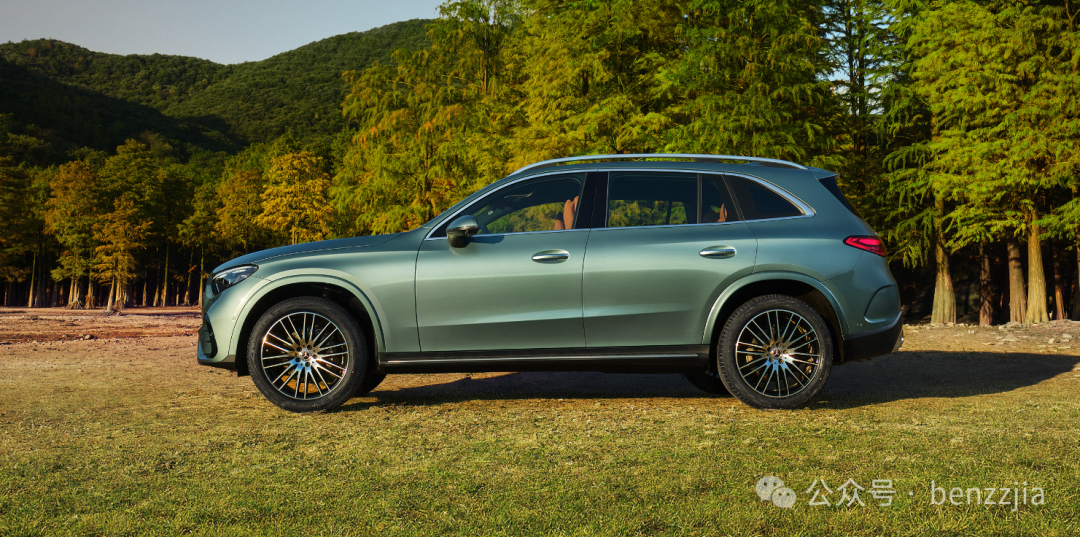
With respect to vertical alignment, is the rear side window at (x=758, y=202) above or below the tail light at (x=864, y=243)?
above

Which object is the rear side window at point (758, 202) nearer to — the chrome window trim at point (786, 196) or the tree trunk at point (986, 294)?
the chrome window trim at point (786, 196)

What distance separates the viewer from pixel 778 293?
608cm

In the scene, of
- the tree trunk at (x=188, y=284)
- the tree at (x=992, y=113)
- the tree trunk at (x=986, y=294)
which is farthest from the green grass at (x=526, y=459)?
the tree trunk at (x=188, y=284)

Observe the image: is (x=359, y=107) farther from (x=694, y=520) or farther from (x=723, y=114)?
(x=694, y=520)

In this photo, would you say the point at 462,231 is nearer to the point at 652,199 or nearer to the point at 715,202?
the point at 652,199

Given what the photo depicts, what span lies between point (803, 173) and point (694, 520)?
3744 millimetres

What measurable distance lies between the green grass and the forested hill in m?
91.2

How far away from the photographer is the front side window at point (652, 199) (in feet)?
19.8

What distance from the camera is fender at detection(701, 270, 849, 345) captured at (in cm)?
581

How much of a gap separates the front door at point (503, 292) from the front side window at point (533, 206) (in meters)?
0.13

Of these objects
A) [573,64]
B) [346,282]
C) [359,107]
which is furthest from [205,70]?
[346,282]

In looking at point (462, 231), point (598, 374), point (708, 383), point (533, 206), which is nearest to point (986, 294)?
point (598, 374)

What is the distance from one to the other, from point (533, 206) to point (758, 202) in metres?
1.77

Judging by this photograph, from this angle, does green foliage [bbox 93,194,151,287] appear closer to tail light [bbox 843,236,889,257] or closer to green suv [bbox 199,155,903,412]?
green suv [bbox 199,155,903,412]
